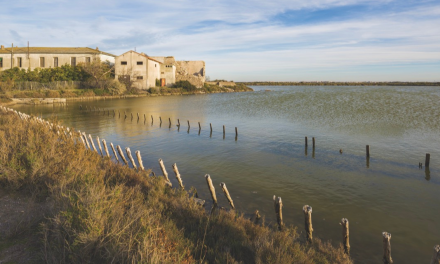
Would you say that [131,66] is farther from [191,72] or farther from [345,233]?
[345,233]

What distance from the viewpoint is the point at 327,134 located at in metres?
22.8

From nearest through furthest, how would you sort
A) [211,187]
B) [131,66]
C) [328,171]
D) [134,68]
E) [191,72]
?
[211,187] < [328,171] < [131,66] < [134,68] < [191,72]

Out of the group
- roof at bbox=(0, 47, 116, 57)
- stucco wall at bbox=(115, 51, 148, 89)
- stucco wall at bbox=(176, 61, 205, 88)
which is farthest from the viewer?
stucco wall at bbox=(176, 61, 205, 88)

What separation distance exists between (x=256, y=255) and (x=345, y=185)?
8263 millimetres

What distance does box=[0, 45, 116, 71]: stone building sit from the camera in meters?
62.5

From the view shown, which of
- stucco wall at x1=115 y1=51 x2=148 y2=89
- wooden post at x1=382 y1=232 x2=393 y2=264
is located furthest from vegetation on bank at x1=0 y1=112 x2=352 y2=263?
stucco wall at x1=115 y1=51 x2=148 y2=89

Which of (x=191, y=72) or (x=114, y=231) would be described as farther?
(x=191, y=72)

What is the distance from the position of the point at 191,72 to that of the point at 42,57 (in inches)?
1686

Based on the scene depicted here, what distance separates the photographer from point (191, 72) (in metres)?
93.6

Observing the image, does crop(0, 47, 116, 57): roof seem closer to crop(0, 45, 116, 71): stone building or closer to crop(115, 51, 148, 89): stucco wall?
crop(0, 45, 116, 71): stone building

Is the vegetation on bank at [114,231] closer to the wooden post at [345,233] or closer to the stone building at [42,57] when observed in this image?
the wooden post at [345,233]

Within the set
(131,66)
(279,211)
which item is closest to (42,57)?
(131,66)

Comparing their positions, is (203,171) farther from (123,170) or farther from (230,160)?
(123,170)

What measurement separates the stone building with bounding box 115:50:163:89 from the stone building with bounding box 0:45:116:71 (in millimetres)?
5951
